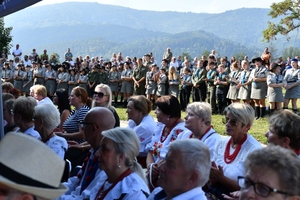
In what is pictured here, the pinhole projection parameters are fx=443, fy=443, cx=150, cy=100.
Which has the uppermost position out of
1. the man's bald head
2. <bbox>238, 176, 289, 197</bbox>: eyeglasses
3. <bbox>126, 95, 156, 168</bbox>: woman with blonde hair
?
<bbox>238, 176, 289, 197</bbox>: eyeglasses

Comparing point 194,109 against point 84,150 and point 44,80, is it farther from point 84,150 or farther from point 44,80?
point 44,80

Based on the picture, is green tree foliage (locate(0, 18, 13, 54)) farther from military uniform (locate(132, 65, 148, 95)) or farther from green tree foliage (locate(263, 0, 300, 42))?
green tree foliage (locate(263, 0, 300, 42))

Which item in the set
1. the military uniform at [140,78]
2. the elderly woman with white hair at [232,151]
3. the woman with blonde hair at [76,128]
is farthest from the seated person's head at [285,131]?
the military uniform at [140,78]

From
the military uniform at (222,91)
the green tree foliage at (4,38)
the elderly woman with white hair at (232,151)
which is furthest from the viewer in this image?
the green tree foliage at (4,38)

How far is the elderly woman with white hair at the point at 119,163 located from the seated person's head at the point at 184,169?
0.35m

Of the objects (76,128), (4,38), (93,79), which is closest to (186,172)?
(76,128)

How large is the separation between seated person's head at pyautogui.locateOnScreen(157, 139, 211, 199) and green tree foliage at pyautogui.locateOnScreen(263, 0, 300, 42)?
19.3m

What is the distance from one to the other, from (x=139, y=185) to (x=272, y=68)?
1060cm

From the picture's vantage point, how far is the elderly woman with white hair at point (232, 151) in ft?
12.6

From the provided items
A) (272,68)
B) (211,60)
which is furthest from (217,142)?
(211,60)

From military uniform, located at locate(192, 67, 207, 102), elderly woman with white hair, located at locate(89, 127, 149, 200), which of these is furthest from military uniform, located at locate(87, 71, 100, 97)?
elderly woman with white hair, located at locate(89, 127, 149, 200)

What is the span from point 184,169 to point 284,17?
20439mm

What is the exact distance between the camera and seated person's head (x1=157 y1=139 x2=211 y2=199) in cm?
310

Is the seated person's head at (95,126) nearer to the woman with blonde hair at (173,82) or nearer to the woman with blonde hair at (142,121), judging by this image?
the woman with blonde hair at (142,121)
